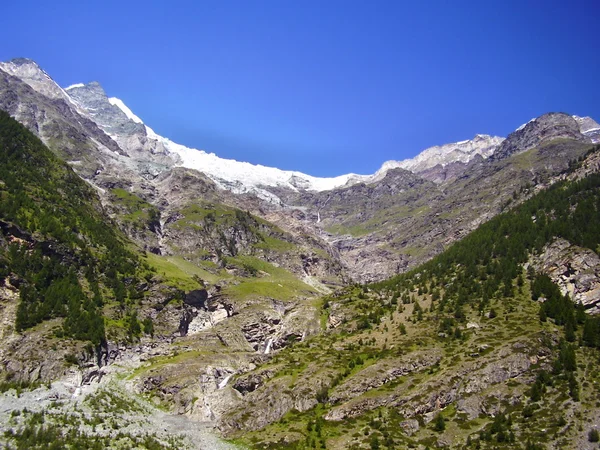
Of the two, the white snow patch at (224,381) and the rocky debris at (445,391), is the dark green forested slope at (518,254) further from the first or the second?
the white snow patch at (224,381)

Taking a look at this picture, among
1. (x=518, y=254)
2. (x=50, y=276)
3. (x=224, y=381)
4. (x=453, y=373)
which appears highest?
(x=518, y=254)

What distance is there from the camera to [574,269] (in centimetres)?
13375

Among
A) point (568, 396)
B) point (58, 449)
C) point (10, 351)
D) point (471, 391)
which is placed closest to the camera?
point (58, 449)

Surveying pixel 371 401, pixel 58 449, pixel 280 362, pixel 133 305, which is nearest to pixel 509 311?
pixel 371 401

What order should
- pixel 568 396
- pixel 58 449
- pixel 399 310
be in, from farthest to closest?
pixel 399 310 → pixel 568 396 → pixel 58 449

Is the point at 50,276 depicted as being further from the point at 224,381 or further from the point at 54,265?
the point at 224,381

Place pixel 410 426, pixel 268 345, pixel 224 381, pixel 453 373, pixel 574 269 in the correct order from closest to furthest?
pixel 410 426 < pixel 453 373 < pixel 224 381 < pixel 574 269 < pixel 268 345

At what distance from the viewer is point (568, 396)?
3310 inches

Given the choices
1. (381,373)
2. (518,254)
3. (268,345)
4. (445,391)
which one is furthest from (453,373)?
(268,345)

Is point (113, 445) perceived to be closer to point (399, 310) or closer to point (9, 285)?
point (9, 285)

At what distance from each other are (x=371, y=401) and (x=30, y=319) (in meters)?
98.1

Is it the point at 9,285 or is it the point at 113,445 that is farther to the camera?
the point at 9,285

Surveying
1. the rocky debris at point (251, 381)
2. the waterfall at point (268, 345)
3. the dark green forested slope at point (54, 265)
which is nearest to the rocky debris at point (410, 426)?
the rocky debris at point (251, 381)

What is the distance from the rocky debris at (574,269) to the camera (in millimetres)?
123812
